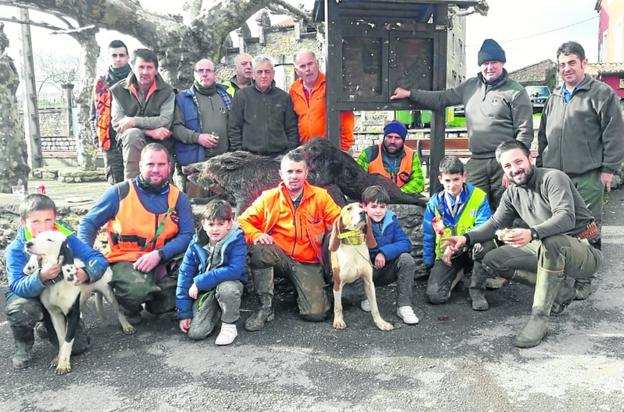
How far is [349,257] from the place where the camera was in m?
4.02

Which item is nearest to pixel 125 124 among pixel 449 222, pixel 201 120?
pixel 201 120

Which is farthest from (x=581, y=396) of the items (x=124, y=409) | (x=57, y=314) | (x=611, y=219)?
(x=611, y=219)

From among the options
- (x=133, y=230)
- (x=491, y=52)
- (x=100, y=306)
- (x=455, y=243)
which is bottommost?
(x=100, y=306)

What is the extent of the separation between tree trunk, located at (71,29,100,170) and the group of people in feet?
34.1

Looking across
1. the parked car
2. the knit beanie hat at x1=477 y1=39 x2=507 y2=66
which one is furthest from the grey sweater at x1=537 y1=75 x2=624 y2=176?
the parked car

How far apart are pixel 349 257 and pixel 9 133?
8392 mm

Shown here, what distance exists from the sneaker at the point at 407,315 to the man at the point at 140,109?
9.62 ft

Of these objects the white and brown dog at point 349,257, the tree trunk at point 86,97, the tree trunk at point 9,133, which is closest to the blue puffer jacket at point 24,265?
the white and brown dog at point 349,257

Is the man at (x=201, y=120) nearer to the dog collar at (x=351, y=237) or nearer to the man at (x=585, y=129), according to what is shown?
the dog collar at (x=351, y=237)

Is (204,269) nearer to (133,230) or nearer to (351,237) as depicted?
(133,230)

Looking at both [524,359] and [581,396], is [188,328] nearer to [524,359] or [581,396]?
[524,359]

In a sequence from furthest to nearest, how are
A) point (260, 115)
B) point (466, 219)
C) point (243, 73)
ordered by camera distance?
point (243, 73)
point (260, 115)
point (466, 219)

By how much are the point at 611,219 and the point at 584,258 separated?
495 cm

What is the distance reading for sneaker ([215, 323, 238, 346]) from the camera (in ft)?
12.3
